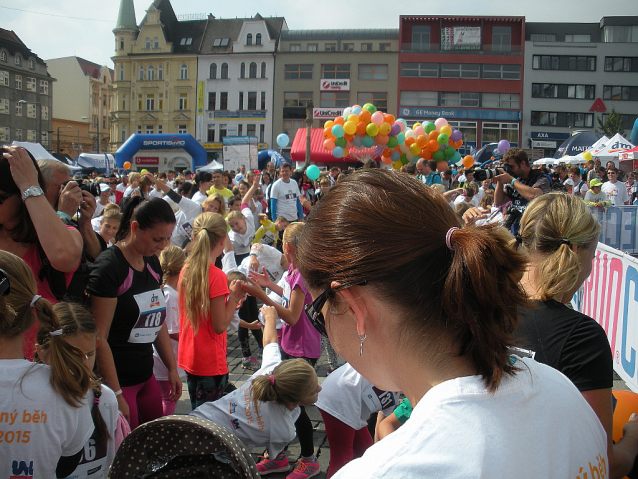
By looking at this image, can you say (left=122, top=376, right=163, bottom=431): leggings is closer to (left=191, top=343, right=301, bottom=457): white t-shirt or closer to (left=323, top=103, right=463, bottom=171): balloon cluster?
(left=191, top=343, right=301, bottom=457): white t-shirt

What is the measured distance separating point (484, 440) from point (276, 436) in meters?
2.63

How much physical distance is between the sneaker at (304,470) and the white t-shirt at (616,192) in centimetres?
1278

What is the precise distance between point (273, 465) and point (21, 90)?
7011 centimetres

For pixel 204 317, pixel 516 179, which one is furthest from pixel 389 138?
pixel 204 317

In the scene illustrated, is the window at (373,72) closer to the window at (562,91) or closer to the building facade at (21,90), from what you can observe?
the window at (562,91)

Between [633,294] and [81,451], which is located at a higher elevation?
[633,294]

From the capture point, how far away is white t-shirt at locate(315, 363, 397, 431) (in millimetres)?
2949

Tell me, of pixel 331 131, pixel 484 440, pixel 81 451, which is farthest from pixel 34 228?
pixel 331 131

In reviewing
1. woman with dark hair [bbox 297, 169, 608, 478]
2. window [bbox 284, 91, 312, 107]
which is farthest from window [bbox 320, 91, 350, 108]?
woman with dark hair [bbox 297, 169, 608, 478]

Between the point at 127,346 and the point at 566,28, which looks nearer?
the point at 127,346

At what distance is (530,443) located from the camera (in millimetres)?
875

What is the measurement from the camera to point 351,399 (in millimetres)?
2963

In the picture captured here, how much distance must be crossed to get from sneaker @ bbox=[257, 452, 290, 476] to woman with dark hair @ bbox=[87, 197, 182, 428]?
79 cm

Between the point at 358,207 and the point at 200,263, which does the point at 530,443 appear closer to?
the point at 358,207
